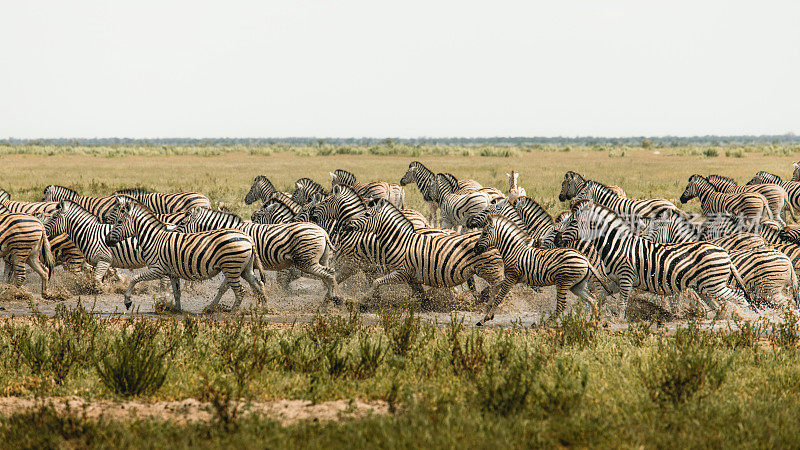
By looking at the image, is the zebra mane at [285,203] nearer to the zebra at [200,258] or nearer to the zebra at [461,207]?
the zebra at [200,258]

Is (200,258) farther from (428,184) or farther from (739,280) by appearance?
(428,184)

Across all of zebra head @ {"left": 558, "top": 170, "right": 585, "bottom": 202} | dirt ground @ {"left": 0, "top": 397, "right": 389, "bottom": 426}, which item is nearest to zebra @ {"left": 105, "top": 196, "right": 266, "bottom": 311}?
dirt ground @ {"left": 0, "top": 397, "right": 389, "bottom": 426}

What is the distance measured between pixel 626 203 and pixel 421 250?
744 cm

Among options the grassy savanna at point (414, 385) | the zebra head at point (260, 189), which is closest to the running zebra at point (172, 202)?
the zebra head at point (260, 189)

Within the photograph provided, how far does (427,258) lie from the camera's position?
1083cm

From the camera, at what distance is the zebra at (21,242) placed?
38.3 feet

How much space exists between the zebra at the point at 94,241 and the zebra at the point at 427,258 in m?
3.84

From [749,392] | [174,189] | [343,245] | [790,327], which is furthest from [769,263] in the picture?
[174,189]

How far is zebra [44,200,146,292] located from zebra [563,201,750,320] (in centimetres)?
706

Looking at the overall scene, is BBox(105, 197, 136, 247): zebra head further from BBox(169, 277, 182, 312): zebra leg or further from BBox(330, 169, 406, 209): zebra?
BBox(330, 169, 406, 209): zebra

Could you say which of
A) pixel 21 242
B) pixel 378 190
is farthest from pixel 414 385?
pixel 378 190

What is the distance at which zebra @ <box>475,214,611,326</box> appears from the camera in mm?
9797

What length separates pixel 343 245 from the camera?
474 inches

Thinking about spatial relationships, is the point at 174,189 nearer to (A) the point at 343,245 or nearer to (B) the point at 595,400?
(A) the point at 343,245
